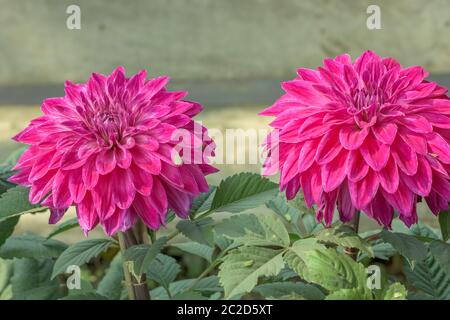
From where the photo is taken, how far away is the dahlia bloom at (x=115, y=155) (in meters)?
0.53

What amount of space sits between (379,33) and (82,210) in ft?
4.83

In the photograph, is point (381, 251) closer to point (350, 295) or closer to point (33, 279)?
point (350, 295)

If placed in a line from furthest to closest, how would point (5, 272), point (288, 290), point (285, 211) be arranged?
1. point (5, 272)
2. point (285, 211)
3. point (288, 290)

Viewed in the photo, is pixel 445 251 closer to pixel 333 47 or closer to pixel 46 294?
Result: pixel 46 294

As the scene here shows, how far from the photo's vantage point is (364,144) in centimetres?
54

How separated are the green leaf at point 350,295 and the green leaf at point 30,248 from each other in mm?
325

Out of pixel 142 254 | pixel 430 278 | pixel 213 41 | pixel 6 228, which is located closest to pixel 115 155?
pixel 142 254

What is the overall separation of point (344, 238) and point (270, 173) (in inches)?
2.6

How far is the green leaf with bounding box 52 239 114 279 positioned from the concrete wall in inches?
52.3

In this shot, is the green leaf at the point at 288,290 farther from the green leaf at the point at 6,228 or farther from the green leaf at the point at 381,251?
the green leaf at the point at 6,228

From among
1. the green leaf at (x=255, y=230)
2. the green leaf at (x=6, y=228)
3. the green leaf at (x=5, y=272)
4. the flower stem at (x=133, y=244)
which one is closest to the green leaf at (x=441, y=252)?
the green leaf at (x=255, y=230)

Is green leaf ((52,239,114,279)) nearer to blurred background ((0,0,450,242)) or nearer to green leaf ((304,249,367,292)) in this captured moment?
green leaf ((304,249,367,292))

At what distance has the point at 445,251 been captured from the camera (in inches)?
22.3
